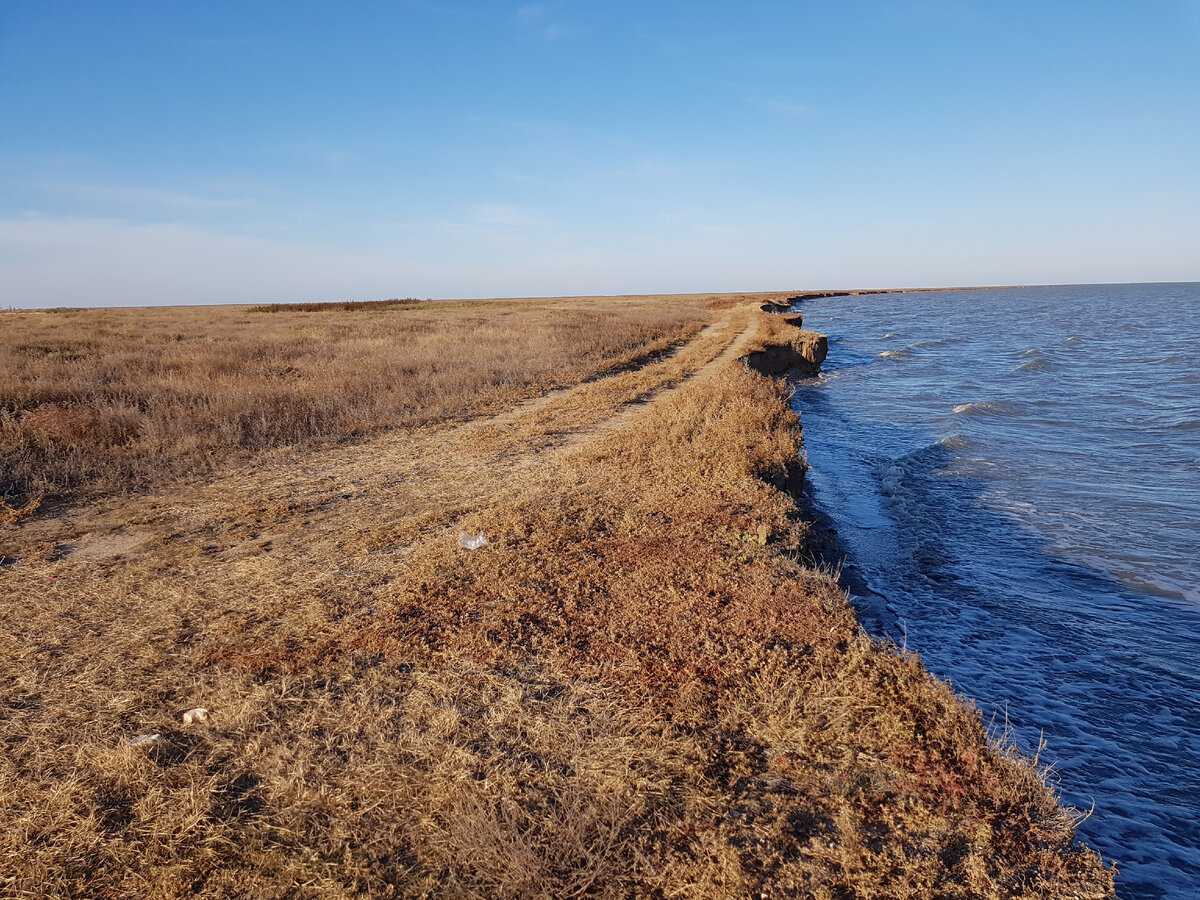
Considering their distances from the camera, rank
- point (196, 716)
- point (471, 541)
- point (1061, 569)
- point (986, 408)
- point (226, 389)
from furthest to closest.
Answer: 1. point (986, 408)
2. point (226, 389)
3. point (1061, 569)
4. point (471, 541)
5. point (196, 716)

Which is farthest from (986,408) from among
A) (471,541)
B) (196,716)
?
(196,716)

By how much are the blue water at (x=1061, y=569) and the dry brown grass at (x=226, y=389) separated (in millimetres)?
7962

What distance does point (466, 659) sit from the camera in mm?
4109

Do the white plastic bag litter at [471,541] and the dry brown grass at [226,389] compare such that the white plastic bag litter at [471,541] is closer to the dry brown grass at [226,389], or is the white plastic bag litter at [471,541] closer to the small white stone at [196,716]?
the small white stone at [196,716]

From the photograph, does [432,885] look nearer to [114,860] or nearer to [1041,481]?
[114,860]

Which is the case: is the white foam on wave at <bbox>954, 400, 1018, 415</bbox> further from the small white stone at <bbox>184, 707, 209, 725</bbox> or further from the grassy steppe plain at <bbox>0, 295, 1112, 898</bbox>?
the small white stone at <bbox>184, 707, 209, 725</bbox>

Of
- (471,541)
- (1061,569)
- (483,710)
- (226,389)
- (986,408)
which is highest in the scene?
(226,389)

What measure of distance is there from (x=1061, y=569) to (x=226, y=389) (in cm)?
1518

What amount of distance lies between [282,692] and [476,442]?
21.7 feet

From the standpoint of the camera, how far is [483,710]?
362 cm

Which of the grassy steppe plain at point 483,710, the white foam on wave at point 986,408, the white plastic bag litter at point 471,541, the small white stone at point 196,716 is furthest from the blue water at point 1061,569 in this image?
the small white stone at point 196,716

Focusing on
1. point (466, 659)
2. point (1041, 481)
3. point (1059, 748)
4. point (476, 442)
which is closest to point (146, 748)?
point (466, 659)

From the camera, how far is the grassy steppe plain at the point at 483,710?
2676mm

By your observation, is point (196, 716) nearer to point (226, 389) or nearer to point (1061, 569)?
point (1061, 569)
